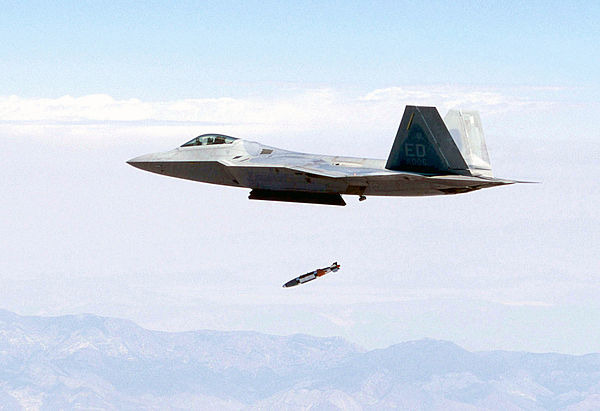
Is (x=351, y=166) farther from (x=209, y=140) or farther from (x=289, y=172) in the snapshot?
(x=209, y=140)

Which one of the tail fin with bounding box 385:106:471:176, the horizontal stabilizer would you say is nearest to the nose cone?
the horizontal stabilizer

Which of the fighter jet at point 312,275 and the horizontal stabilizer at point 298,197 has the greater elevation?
Answer: the horizontal stabilizer at point 298,197

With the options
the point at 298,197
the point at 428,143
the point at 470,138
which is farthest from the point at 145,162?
the point at 470,138

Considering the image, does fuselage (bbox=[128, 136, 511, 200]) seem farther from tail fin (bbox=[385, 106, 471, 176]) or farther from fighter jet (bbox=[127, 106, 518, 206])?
tail fin (bbox=[385, 106, 471, 176])

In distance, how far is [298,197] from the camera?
42.6 meters

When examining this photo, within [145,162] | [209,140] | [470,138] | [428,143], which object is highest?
[470,138]

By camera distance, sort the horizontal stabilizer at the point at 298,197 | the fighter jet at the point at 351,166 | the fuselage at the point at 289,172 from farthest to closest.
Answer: the horizontal stabilizer at the point at 298,197, the fuselage at the point at 289,172, the fighter jet at the point at 351,166

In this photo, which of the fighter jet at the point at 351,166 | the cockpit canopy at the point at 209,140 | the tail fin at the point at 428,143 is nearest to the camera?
the tail fin at the point at 428,143

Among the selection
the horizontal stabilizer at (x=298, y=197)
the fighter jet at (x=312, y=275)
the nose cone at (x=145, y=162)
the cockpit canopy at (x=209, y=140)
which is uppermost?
the cockpit canopy at (x=209, y=140)

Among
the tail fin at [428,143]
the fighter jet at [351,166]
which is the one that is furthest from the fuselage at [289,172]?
the tail fin at [428,143]

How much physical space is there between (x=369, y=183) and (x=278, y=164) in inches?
193

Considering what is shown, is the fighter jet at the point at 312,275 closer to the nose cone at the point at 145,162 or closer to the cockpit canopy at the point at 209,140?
the cockpit canopy at the point at 209,140

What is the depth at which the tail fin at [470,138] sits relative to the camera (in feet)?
144

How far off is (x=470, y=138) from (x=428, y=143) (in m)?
7.09
